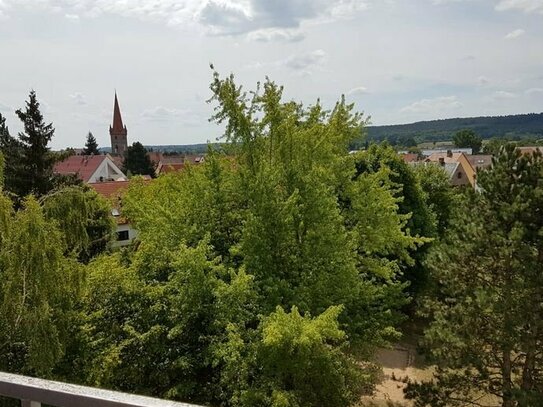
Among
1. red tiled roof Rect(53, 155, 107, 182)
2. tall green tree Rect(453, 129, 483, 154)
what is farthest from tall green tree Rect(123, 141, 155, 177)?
tall green tree Rect(453, 129, 483, 154)

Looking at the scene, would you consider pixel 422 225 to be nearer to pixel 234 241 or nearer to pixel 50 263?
pixel 234 241

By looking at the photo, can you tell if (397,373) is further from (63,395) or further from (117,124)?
(117,124)

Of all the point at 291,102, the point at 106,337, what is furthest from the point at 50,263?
the point at 291,102

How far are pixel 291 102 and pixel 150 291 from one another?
718 centimetres

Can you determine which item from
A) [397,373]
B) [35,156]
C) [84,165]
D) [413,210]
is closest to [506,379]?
[397,373]

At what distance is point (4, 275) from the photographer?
816cm

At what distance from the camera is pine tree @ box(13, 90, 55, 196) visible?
74.4 ft

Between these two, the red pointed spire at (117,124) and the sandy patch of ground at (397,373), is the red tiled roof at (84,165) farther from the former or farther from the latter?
the red pointed spire at (117,124)

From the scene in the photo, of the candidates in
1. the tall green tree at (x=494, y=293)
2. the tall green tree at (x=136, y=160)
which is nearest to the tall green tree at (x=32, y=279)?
the tall green tree at (x=494, y=293)

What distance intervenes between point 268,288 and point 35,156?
1696 centimetres

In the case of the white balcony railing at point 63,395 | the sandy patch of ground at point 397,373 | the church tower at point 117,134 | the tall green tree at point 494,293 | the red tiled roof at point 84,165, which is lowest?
the sandy patch of ground at point 397,373

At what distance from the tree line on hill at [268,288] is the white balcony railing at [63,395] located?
259 inches

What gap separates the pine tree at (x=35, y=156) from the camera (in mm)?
22672

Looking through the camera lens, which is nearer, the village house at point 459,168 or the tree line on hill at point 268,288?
the tree line on hill at point 268,288
